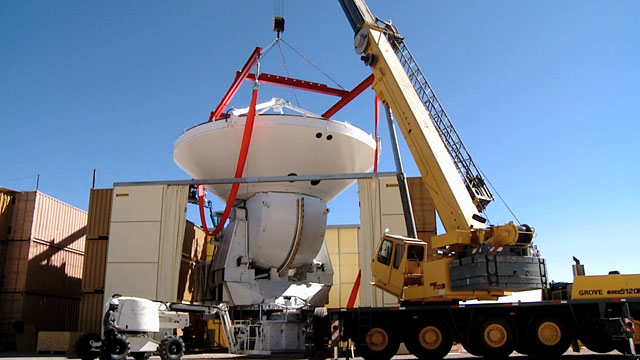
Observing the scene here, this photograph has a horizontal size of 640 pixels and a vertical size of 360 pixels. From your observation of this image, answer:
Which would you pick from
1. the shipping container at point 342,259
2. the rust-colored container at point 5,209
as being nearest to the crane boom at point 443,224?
the shipping container at point 342,259

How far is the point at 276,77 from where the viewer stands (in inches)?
843

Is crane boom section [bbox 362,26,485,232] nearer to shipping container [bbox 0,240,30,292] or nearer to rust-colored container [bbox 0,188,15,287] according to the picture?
shipping container [bbox 0,240,30,292]

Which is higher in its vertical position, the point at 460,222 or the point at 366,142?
the point at 366,142

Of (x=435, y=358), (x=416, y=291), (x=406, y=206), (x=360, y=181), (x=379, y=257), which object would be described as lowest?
(x=435, y=358)

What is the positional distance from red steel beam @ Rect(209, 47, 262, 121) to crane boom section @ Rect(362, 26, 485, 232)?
6.51 meters

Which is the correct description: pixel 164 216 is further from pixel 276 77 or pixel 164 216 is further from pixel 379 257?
pixel 379 257

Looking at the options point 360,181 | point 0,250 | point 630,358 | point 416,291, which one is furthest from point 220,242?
point 630,358

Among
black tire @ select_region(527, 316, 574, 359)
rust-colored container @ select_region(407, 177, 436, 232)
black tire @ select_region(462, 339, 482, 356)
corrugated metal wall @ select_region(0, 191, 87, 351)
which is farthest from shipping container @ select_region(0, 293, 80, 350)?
black tire @ select_region(527, 316, 574, 359)

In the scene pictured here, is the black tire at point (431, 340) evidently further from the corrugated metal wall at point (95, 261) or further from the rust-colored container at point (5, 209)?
the rust-colored container at point (5, 209)

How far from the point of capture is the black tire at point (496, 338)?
12.2m

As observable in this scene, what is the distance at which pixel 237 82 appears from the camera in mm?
21297

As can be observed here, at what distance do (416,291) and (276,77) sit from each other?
11.4m

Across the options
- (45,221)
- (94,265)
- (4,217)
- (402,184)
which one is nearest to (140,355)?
(402,184)

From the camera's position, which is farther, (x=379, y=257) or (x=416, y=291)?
(x=379, y=257)
